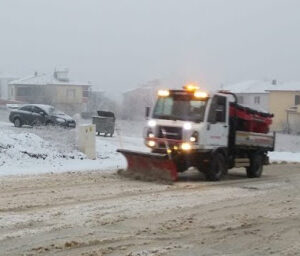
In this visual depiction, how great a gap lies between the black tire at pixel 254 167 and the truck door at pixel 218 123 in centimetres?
174

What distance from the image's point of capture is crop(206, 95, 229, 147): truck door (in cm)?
1596

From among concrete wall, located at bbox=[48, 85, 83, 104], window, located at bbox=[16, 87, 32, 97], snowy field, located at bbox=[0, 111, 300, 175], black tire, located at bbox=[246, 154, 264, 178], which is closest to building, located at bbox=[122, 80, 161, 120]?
Result: concrete wall, located at bbox=[48, 85, 83, 104]

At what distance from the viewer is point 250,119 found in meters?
18.1

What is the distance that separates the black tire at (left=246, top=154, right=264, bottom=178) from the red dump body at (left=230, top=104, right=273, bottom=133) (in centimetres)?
88

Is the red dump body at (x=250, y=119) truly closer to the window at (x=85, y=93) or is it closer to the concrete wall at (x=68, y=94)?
the concrete wall at (x=68, y=94)

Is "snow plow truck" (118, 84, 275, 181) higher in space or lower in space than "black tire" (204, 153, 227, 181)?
higher

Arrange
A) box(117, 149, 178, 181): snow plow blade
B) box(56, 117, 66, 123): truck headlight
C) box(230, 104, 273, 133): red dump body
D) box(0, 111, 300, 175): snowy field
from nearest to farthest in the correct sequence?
box(117, 149, 178, 181): snow plow blade, box(230, 104, 273, 133): red dump body, box(0, 111, 300, 175): snowy field, box(56, 117, 66, 123): truck headlight

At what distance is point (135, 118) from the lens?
244 feet

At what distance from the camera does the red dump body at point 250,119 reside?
1739 cm

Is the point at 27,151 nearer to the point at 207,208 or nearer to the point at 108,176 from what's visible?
the point at 108,176

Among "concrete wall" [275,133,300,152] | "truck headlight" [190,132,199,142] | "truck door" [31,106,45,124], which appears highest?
"truck headlight" [190,132,199,142]

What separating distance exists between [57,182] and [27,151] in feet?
15.5

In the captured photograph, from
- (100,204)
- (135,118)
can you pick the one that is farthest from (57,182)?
(135,118)

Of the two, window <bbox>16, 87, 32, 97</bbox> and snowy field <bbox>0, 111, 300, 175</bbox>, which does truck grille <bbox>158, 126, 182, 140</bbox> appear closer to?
snowy field <bbox>0, 111, 300, 175</bbox>
